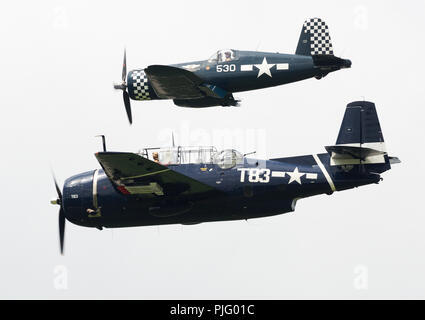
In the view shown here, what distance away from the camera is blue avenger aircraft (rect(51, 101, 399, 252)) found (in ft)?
120

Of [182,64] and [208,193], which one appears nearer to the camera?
[208,193]

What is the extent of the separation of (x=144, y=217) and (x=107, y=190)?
1.42 meters

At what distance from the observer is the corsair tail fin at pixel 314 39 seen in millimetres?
42031

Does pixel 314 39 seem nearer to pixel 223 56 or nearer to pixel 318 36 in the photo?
pixel 318 36

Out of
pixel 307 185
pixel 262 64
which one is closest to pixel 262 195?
pixel 307 185

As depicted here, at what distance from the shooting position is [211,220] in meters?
38.2

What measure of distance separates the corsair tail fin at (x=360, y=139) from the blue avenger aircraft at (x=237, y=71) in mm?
4407

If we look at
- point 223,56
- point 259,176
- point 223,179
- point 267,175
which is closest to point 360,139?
point 267,175

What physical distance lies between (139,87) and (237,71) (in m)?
3.71

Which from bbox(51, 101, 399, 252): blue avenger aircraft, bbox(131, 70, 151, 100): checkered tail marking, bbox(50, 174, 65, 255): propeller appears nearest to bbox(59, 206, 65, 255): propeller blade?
bbox(50, 174, 65, 255): propeller

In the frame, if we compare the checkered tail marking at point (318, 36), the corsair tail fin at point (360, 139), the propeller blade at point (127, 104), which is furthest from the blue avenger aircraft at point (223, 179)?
the propeller blade at point (127, 104)

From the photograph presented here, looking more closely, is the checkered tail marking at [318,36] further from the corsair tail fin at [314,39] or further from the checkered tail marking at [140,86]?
the checkered tail marking at [140,86]

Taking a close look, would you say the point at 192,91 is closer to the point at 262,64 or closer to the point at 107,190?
the point at 262,64

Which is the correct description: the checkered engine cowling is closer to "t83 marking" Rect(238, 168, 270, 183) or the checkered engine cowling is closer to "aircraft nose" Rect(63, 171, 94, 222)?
"aircraft nose" Rect(63, 171, 94, 222)
